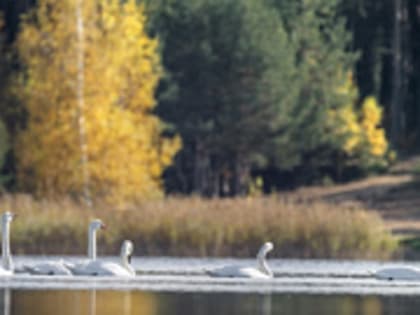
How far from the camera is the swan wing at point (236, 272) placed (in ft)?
113

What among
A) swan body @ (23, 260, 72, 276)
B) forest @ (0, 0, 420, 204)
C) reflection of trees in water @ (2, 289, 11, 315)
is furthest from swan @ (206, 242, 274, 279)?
forest @ (0, 0, 420, 204)

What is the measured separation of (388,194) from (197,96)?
287 inches

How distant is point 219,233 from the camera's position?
40906 millimetres

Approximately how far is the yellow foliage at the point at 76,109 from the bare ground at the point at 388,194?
7669 millimetres

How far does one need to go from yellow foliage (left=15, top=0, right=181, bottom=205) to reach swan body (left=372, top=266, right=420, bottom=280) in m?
20.4

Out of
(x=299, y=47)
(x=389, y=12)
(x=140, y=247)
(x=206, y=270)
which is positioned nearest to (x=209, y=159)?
(x=299, y=47)

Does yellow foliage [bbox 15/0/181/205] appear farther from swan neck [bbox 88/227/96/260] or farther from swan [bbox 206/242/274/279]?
swan [bbox 206/242/274/279]

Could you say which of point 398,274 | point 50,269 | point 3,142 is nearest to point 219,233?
point 398,274

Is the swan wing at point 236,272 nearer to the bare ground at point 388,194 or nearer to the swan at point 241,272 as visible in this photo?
the swan at point 241,272

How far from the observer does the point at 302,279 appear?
3484 cm

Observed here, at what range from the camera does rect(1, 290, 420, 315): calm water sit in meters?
29.0

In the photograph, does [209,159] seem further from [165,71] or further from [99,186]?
[99,186]

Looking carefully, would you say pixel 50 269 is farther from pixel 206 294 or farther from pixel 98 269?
pixel 206 294

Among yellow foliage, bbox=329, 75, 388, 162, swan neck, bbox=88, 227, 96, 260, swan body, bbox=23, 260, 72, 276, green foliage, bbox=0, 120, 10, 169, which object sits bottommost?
swan body, bbox=23, 260, 72, 276
